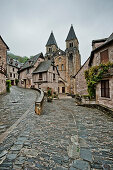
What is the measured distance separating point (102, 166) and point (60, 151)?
0.96 metres

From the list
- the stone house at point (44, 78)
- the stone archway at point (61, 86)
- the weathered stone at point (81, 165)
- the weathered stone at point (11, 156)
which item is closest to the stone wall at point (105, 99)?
the weathered stone at point (81, 165)

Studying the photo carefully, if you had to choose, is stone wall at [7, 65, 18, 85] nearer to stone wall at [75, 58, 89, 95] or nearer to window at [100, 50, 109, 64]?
stone wall at [75, 58, 89, 95]

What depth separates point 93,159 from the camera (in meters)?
2.05

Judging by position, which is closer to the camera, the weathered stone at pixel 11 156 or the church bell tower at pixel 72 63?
the weathered stone at pixel 11 156

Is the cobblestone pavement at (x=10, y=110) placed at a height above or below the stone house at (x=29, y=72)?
below

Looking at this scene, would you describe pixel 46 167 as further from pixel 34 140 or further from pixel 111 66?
pixel 111 66

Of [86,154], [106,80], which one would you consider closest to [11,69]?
[106,80]

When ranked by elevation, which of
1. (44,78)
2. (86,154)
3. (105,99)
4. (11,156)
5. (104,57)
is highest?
(104,57)

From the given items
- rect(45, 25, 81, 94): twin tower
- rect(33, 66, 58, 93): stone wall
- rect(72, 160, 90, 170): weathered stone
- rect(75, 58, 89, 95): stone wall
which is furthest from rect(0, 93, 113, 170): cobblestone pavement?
rect(45, 25, 81, 94): twin tower

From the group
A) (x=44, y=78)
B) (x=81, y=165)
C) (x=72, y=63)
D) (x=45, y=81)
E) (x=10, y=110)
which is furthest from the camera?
(x=72, y=63)

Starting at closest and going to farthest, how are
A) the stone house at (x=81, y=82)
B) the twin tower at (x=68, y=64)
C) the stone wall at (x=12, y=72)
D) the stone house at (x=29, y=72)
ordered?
the stone house at (x=81, y=82), the stone house at (x=29, y=72), the twin tower at (x=68, y=64), the stone wall at (x=12, y=72)

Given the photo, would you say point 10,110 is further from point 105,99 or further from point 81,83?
point 81,83

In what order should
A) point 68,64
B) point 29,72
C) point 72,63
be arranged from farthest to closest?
1. point 68,64
2. point 72,63
3. point 29,72

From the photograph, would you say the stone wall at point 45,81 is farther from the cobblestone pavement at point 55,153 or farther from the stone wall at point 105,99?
the cobblestone pavement at point 55,153
